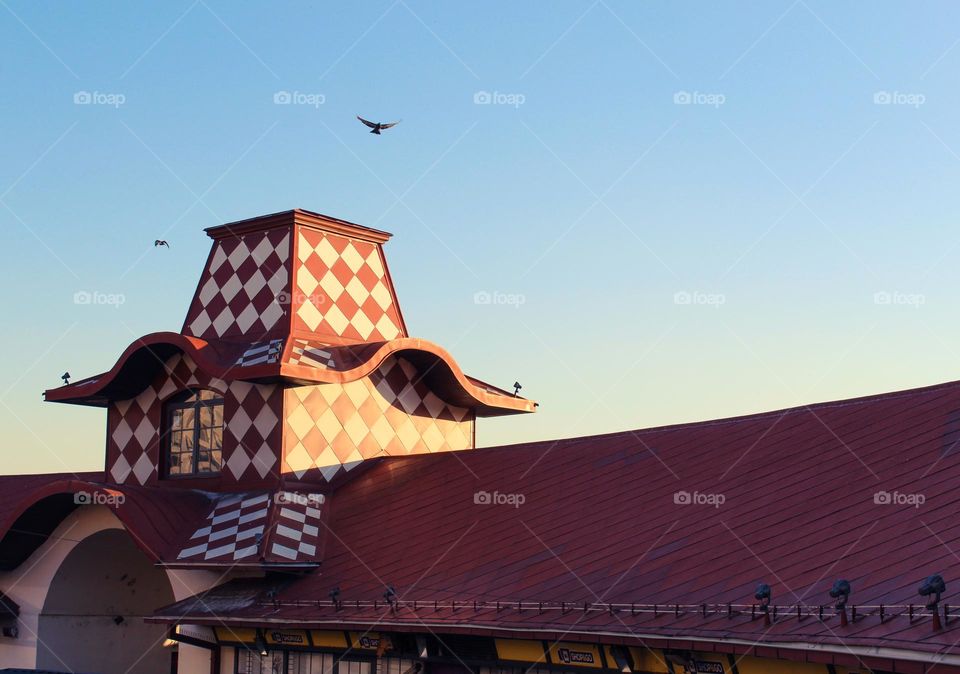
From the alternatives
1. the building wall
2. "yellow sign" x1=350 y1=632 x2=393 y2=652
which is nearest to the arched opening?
the building wall

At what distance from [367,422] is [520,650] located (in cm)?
789

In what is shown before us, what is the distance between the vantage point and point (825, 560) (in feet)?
39.2

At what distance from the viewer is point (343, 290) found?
2194 centimetres

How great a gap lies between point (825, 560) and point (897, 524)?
78 cm

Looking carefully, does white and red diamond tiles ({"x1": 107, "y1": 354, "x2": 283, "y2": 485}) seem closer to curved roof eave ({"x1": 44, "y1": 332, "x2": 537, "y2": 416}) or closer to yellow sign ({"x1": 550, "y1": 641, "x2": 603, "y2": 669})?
curved roof eave ({"x1": 44, "y1": 332, "x2": 537, "y2": 416})

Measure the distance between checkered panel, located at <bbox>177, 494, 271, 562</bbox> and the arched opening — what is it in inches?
100

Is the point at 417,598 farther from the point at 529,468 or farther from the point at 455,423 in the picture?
the point at 455,423

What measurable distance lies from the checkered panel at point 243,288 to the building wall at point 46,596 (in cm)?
398

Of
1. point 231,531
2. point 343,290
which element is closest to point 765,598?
point 231,531

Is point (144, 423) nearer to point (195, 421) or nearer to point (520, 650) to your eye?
point (195, 421)

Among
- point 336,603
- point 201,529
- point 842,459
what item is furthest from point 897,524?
point 201,529

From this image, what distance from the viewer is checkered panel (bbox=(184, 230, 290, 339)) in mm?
21172

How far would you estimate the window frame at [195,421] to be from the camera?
2073 centimetres

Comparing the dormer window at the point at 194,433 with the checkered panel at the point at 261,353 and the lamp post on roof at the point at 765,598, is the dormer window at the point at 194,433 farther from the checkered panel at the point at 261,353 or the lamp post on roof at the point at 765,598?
the lamp post on roof at the point at 765,598
